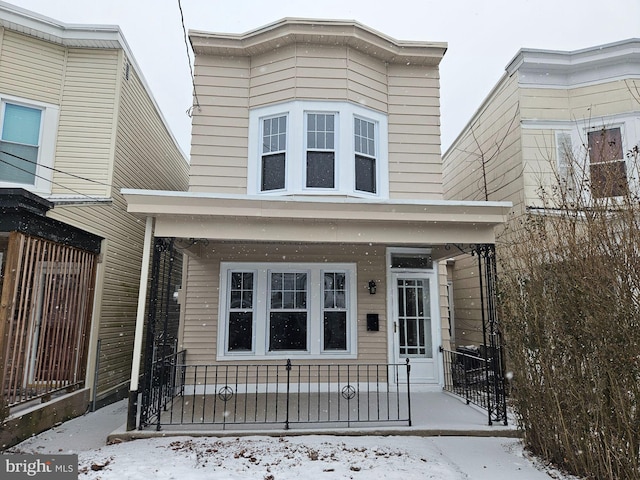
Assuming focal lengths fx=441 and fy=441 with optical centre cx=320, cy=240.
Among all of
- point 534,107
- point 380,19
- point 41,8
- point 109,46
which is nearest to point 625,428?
point 534,107

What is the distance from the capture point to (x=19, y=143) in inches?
326

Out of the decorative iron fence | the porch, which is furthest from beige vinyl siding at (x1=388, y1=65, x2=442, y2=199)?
the decorative iron fence

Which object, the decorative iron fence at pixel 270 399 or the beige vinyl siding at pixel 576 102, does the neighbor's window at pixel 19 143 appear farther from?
the beige vinyl siding at pixel 576 102

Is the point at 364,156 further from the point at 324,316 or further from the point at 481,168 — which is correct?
the point at 481,168

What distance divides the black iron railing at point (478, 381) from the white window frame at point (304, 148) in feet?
10.5

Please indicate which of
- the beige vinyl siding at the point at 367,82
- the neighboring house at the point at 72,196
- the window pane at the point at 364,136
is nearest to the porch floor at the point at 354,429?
the neighboring house at the point at 72,196

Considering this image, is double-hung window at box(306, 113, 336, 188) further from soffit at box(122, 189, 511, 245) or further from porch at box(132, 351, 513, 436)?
porch at box(132, 351, 513, 436)

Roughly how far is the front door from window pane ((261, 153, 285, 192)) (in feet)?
9.10

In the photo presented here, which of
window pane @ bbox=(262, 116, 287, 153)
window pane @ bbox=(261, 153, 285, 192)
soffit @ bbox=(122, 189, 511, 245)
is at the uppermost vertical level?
window pane @ bbox=(262, 116, 287, 153)

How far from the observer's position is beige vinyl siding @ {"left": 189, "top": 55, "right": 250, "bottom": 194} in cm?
809

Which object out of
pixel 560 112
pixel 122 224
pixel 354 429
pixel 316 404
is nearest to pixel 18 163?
pixel 122 224

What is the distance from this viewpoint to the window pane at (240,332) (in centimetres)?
782

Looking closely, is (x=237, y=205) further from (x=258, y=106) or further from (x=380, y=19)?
(x=380, y=19)

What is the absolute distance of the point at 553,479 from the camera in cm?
415
